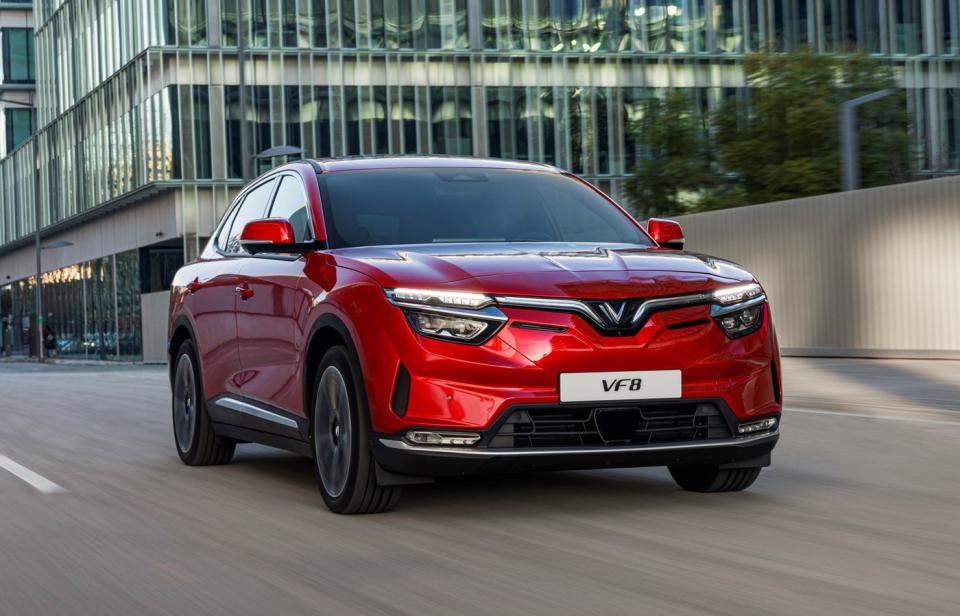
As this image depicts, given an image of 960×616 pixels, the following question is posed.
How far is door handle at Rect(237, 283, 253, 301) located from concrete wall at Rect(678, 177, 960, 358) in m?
12.7

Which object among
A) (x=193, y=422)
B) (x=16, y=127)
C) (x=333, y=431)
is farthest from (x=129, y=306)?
(x=333, y=431)

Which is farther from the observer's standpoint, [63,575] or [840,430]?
[840,430]

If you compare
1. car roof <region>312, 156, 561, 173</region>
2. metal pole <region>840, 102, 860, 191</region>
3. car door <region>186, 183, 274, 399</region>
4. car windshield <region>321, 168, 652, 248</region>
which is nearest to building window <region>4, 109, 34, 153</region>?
metal pole <region>840, 102, 860, 191</region>

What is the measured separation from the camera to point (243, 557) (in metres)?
5.94

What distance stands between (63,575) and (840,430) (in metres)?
6.49

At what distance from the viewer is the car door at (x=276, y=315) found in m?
7.55

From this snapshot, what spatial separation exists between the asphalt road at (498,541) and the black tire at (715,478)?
7 cm

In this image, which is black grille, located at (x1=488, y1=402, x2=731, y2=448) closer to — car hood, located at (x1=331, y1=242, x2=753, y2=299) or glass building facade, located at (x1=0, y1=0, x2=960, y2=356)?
car hood, located at (x1=331, y1=242, x2=753, y2=299)

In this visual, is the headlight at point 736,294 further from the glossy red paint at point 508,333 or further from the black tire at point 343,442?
the black tire at point 343,442

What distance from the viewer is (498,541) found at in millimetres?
6102

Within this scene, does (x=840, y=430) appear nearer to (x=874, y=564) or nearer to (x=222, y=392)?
(x=222, y=392)

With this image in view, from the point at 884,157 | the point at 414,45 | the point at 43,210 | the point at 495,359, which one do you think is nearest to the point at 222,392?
the point at 495,359

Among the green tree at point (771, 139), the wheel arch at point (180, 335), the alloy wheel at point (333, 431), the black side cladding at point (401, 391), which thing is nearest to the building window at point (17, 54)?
the green tree at point (771, 139)

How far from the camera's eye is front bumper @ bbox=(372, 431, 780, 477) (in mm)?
6367
